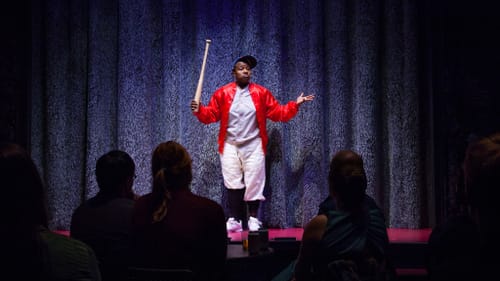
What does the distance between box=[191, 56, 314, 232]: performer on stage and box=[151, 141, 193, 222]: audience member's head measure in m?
2.59

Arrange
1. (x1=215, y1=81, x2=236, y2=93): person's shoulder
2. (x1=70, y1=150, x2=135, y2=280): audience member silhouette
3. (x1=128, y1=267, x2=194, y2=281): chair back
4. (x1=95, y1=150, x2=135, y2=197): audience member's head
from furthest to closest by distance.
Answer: (x1=215, y1=81, x2=236, y2=93): person's shoulder, (x1=95, y1=150, x2=135, y2=197): audience member's head, (x1=70, y1=150, x2=135, y2=280): audience member silhouette, (x1=128, y1=267, x2=194, y2=281): chair back

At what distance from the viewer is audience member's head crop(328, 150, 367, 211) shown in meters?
1.99

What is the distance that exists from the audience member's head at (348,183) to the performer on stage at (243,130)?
2.78m

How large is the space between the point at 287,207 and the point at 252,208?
50cm

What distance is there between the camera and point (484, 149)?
55.9 inches

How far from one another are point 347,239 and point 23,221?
3.44 feet

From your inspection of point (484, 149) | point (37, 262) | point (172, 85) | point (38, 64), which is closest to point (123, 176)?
point (37, 262)

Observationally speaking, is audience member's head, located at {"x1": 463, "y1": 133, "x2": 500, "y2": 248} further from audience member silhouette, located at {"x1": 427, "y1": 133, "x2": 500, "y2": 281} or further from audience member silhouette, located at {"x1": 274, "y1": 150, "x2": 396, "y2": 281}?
audience member silhouette, located at {"x1": 274, "y1": 150, "x2": 396, "y2": 281}

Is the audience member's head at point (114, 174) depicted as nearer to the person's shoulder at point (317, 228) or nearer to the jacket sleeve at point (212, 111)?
the person's shoulder at point (317, 228)

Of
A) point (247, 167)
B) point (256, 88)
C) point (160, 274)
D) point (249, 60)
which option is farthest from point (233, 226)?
point (160, 274)

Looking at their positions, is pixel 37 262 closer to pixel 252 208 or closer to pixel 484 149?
pixel 484 149

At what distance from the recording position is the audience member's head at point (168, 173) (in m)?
2.12

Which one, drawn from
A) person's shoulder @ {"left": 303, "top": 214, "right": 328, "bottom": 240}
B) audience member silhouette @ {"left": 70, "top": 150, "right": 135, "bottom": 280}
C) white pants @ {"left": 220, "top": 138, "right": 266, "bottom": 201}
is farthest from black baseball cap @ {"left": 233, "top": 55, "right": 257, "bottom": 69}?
person's shoulder @ {"left": 303, "top": 214, "right": 328, "bottom": 240}

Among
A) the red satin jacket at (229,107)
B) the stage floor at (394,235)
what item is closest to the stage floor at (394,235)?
the stage floor at (394,235)
